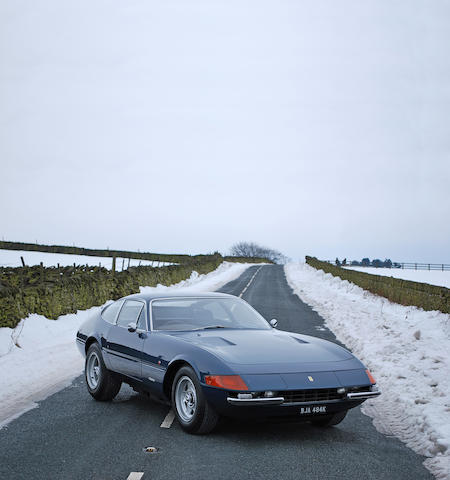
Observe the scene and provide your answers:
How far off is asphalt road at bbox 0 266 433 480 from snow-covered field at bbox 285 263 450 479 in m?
0.27

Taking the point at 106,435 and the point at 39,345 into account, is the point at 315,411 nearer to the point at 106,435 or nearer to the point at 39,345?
the point at 106,435

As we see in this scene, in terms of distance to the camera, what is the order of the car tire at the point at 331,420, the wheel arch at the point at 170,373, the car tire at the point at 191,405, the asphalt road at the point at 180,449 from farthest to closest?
1. the car tire at the point at 331,420
2. the wheel arch at the point at 170,373
3. the car tire at the point at 191,405
4. the asphalt road at the point at 180,449

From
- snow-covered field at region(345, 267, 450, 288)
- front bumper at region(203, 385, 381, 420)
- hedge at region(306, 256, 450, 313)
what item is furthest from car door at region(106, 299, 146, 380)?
snow-covered field at region(345, 267, 450, 288)

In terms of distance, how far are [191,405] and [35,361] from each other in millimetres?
5419

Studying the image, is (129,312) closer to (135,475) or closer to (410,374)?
(135,475)

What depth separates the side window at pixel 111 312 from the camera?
7846 mm

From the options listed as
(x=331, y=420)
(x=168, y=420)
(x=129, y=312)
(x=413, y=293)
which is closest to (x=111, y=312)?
(x=129, y=312)

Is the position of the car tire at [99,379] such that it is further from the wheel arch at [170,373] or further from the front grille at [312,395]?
the front grille at [312,395]

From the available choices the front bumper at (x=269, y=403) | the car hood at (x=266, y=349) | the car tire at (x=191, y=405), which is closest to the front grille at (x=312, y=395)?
the front bumper at (x=269, y=403)

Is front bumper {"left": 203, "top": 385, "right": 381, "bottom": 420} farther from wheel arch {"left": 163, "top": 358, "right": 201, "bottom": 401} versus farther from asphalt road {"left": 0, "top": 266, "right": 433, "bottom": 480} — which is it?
wheel arch {"left": 163, "top": 358, "right": 201, "bottom": 401}

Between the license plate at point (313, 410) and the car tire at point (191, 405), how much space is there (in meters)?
0.82

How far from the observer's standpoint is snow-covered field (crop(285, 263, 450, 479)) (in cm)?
571

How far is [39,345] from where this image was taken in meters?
12.3

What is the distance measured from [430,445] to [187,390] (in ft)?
7.93
